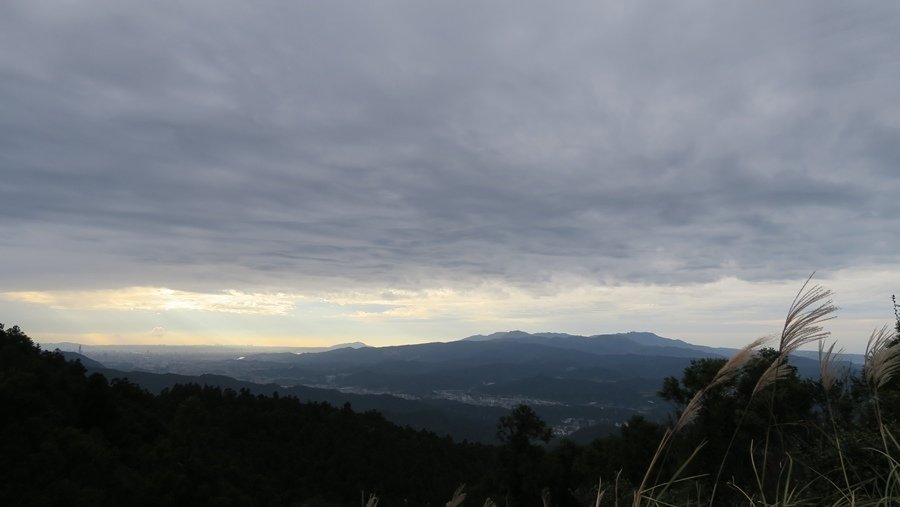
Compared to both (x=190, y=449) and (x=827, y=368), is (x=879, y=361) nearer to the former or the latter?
(x=827, y=368)

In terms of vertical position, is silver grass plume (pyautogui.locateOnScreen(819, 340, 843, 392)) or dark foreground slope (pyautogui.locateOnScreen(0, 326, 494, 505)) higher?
silver grass plume (pyautogui.locateOnScreen(819, 340, 843, 392))

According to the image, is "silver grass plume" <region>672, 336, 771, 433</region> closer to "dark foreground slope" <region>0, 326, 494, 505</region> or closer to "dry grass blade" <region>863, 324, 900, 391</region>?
"dry grass blade" <region>863, 324, 900, 391</region>

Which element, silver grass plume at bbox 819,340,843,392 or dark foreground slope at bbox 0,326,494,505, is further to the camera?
dark foreground slope at bbox 0,326,494,505

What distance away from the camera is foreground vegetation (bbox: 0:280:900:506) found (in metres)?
3.27

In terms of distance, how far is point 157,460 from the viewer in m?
28.1

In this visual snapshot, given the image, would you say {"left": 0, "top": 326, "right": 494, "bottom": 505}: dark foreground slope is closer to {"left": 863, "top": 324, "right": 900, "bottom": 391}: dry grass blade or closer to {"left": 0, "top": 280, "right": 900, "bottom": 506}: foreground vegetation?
{"left": 0, "top": 280, "right": 900, "bottom": 506}: foreground vegetation

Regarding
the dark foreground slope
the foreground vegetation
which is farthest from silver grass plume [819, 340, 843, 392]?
the dark foreground slope

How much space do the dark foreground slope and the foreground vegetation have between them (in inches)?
4.9

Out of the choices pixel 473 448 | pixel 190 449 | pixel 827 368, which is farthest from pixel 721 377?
pixel 473 448

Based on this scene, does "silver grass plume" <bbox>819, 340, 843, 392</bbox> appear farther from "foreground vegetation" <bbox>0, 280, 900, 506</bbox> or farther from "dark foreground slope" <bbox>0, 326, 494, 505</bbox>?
"dark foreground slope" <bbox>0, 326, 494, 505</bbox>

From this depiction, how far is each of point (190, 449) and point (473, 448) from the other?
149ft

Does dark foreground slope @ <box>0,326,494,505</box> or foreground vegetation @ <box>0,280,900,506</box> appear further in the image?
dark foreground slope @ <box>0,326,494,505</box>

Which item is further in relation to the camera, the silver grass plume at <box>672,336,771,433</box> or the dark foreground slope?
the dark foreground slope

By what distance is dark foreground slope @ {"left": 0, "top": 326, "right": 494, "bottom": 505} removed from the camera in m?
21.8
